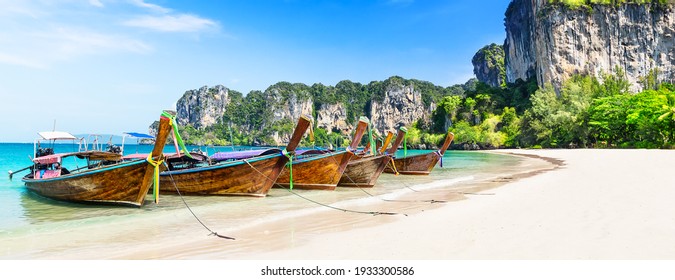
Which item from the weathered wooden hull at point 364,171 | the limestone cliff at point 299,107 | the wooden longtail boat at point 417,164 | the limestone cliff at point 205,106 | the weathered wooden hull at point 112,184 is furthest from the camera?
the limestone cliff at point 205,106

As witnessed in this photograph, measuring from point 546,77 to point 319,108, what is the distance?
96.3 meters

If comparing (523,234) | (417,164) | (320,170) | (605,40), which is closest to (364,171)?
(320,170)

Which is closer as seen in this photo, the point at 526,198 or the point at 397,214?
the point at 397,214

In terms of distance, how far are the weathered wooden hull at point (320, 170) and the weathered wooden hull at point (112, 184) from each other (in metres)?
4.97

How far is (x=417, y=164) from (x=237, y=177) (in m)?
11.6

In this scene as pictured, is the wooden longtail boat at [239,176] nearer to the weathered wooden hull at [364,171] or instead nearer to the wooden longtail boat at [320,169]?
the wooden longtail boat at [320,169]

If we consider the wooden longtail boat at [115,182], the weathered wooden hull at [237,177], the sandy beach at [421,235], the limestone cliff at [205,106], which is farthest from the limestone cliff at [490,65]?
the wooden longtail boat at [115,182]

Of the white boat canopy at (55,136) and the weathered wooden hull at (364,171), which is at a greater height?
the white boat canopy at (55,136)

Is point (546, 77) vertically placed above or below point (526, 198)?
above

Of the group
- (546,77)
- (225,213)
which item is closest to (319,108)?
(546,77)

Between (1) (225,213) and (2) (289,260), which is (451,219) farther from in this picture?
(1) (225,213)

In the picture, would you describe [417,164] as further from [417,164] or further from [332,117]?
[332,117]

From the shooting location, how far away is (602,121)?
43.9 m

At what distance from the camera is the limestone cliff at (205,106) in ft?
509
